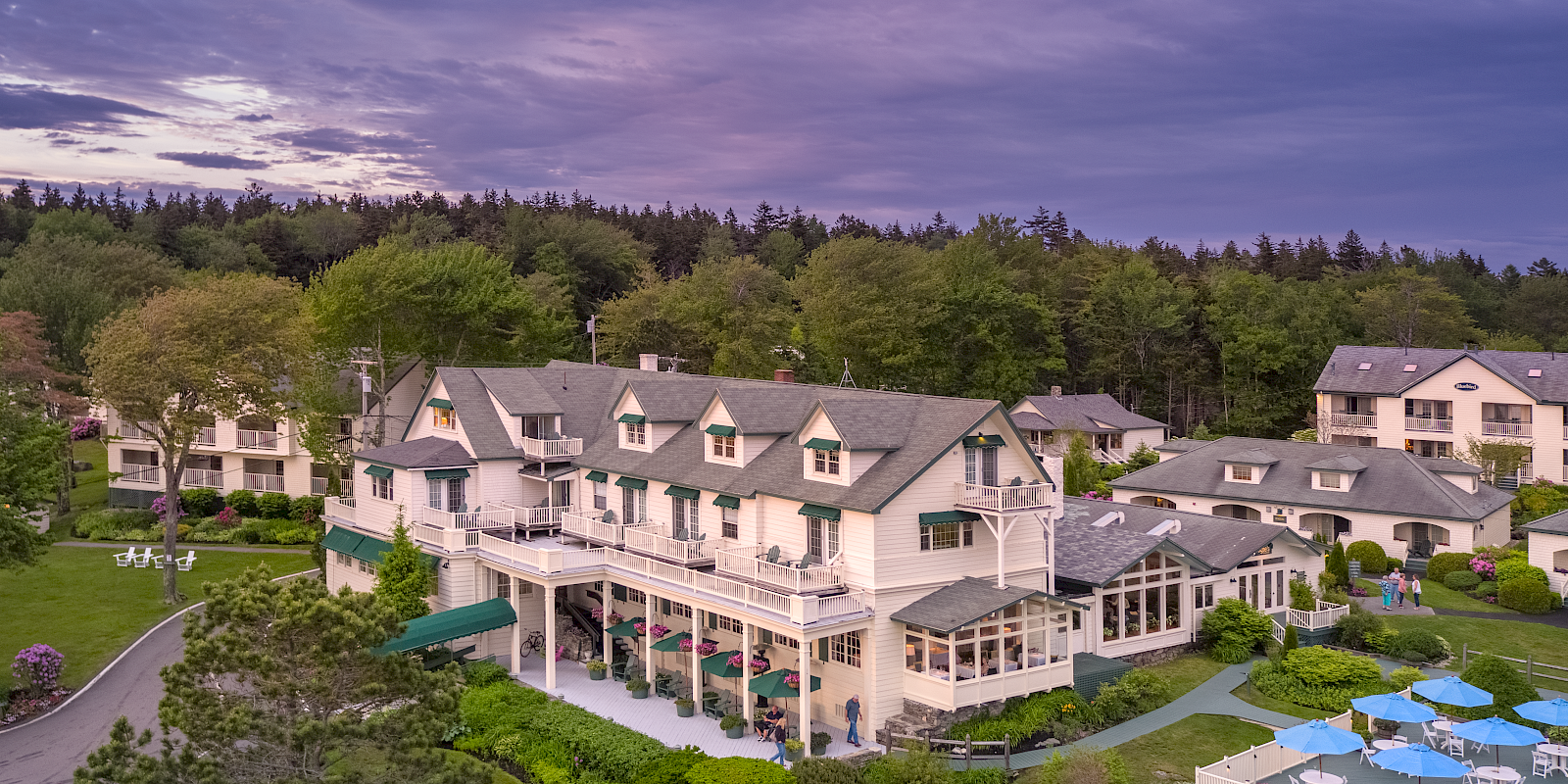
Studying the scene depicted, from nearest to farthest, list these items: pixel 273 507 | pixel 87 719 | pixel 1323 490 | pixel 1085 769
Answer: pixel 1085 769 → pixel 87 719 → pixel 1323 490 → pixel 273 507

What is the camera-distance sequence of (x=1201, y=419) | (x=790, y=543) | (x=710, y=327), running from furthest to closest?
1. (x=1201, y=419)
2. (x=710, y=327)
3. (x=790, y=543)

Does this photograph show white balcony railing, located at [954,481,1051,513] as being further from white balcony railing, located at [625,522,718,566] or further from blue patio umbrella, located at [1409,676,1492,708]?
blue patio umbrella, located at [1409,676,1492,708]

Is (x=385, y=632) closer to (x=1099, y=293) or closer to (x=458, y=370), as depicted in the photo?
(x=458, y=370)

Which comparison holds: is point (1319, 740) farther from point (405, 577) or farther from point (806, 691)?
point (405, 577)

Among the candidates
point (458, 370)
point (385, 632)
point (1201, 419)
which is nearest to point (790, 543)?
point (385, 632)

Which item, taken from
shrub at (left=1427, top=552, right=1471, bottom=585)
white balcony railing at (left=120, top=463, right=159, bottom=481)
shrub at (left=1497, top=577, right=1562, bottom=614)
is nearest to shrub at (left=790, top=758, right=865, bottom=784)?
shrub at (left=1497, top=577, right=1562, bottom=614)


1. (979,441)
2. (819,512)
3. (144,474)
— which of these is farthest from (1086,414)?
(144,474)
